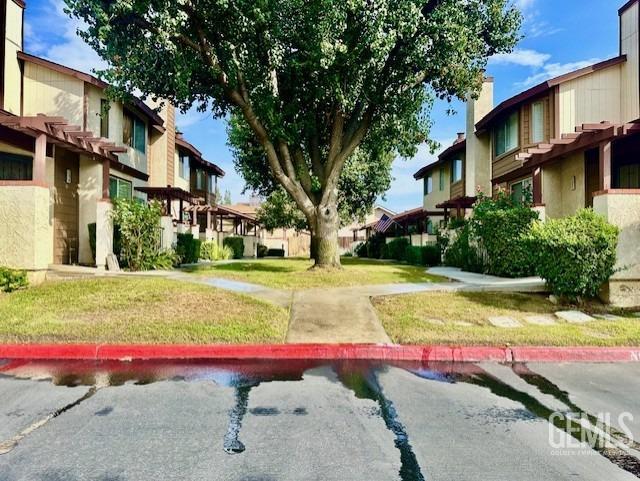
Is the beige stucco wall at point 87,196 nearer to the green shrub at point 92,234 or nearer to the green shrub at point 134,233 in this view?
the green shrub at point 92,234

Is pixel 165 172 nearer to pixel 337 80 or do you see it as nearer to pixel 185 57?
pixel 185 57

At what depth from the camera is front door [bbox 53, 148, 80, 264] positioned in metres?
14.6

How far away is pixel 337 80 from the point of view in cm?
1246

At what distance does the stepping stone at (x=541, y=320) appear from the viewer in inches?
325

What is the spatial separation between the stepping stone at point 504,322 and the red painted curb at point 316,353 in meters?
1.32

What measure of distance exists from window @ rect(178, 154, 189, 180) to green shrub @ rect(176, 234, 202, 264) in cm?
800

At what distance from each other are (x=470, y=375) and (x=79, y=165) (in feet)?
48.7

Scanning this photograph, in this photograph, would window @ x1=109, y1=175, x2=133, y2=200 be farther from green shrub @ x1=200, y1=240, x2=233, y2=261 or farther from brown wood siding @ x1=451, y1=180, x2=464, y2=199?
brown wood siding @ x1=451, y1=180, x2=464, y2=199

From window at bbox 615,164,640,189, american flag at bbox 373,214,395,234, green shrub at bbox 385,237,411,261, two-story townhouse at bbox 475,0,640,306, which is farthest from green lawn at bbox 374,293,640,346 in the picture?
american flag at bbox 373,214,395,234

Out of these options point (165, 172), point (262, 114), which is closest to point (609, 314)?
point (262, 114)

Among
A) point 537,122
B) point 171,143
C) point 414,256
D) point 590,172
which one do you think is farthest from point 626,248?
point 171,143

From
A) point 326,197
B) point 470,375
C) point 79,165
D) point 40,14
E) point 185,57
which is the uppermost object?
point 40,14

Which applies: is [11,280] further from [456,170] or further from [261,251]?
[261,251]

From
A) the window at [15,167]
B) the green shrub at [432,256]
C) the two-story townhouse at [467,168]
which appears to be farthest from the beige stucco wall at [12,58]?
the two-story townhouse at [467,168]
